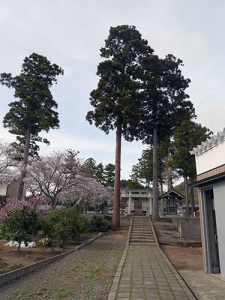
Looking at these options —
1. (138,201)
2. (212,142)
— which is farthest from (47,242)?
(138,201)

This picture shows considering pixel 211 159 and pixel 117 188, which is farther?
pixel 117 188

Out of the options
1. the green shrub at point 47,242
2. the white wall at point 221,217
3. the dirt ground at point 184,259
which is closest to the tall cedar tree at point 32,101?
the green shrub at point 47,242

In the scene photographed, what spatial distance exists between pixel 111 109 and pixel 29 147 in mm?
10266

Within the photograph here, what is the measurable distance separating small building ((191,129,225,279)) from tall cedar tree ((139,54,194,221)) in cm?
1832

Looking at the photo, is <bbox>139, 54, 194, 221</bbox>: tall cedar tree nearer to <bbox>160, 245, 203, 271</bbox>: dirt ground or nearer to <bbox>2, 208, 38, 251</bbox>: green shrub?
<bbox>160, 245, 203, 271</bbox>: dirt ground

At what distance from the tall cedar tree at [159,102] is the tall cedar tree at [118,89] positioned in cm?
171

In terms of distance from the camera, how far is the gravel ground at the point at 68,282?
21.4 feet

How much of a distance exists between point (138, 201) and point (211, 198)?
1356 inches

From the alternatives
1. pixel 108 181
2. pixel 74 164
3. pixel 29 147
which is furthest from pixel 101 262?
pixel 108 181

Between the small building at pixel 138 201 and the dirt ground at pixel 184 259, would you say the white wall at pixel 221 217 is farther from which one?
the small building at pixel 138 201

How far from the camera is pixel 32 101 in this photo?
1063 inches

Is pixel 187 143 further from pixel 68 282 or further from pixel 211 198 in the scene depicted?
pixel 68 282

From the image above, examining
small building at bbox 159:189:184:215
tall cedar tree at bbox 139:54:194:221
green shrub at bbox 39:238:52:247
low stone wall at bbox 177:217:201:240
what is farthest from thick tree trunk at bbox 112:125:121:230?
green shrub at bbox 39:238:52:247

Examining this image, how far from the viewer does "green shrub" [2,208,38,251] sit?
1336 centimetres
